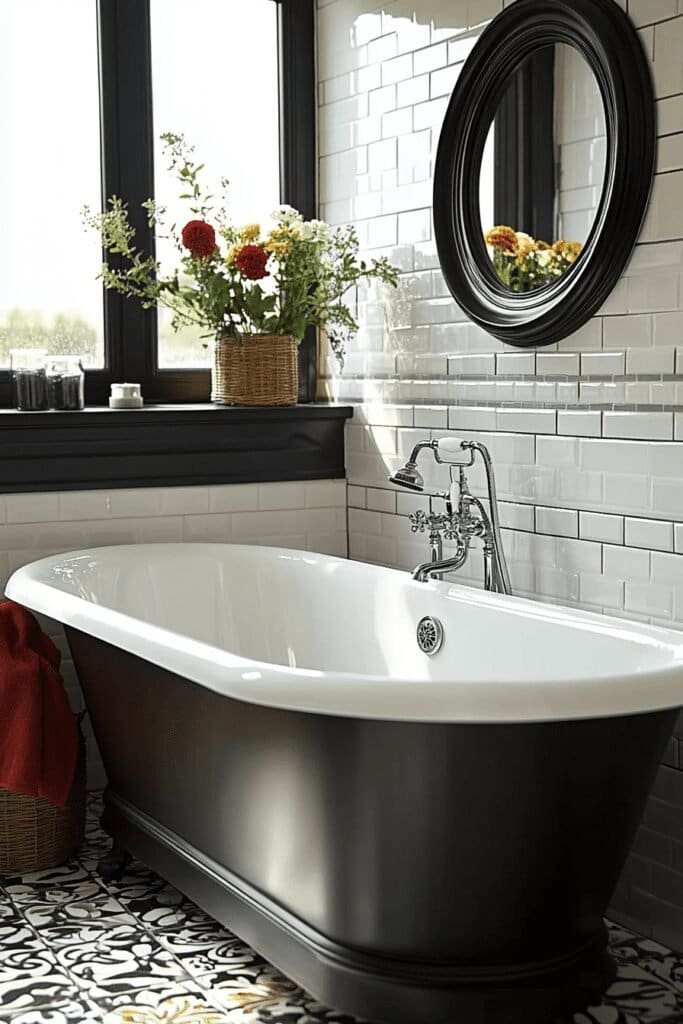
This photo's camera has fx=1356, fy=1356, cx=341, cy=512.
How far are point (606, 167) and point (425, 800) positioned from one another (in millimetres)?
1540

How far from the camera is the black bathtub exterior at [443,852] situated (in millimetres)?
2250

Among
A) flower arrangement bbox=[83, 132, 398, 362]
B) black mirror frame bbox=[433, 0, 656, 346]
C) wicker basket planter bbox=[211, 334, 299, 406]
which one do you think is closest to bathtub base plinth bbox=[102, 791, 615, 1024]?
black mirror frame bbox=[433, 0, 656, 346]

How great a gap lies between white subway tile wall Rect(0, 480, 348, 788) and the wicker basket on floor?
0.54 meters

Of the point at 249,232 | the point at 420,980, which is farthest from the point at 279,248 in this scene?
the point at 420,980

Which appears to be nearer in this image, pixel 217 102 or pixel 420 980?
pixel 420 980

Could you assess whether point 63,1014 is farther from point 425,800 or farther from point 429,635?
point 429,635

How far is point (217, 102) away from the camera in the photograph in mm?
4371

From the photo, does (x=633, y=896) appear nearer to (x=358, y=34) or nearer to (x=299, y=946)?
(x=299, y=946)

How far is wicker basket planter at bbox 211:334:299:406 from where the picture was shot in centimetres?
410

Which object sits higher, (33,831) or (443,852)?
(443,852)

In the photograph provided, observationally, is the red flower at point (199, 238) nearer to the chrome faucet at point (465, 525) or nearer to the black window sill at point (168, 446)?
the black window sill at point (168, 446)

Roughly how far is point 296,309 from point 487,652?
1.51 meters

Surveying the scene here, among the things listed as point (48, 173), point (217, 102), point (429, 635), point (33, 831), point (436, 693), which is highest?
point (217, 102)

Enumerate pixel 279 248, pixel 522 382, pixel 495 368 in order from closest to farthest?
1. pixel 522 382
2. pixel 495 368
3. pixel 279 248
